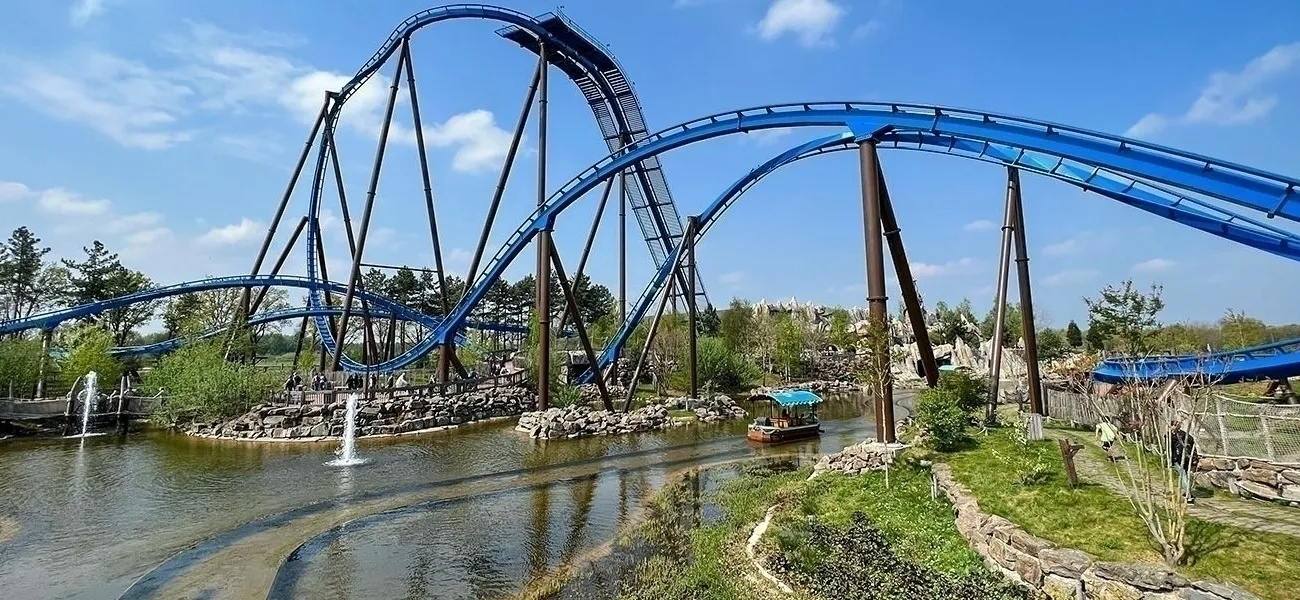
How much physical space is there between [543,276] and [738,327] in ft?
100

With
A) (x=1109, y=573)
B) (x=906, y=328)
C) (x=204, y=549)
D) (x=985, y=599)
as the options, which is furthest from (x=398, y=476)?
(x=906, y=328)

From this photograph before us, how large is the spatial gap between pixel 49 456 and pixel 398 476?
1281 cm

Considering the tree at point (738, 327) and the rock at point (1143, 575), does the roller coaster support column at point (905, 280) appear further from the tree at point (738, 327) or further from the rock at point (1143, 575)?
the tree at point (738, 327)

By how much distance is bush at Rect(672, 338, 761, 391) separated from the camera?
1503 inches

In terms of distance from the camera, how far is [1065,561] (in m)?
6.79

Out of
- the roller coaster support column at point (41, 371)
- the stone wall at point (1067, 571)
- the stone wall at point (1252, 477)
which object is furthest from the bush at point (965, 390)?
the roller coaster support column at point (41, 371)

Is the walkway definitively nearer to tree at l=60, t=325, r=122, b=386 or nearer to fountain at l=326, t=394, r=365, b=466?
fountain at l=326, t=394, r=365, b=466

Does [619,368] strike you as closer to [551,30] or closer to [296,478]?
[551,30]

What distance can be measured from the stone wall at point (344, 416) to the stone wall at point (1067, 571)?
70.2 ft

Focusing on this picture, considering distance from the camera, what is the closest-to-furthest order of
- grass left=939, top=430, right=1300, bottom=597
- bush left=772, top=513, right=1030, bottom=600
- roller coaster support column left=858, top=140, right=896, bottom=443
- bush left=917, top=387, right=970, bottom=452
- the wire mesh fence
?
1. grass left=939, top=430, right=1300, bottom=597
2. bush left=772, top=513, right=1030, bottom=600
3. the wire mesh fence
4. bush left=917, top=387, right=970, bottom=452
5. roller coaster support column left=858, top=140, right=896, bottom=443

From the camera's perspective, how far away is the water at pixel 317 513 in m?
9.33

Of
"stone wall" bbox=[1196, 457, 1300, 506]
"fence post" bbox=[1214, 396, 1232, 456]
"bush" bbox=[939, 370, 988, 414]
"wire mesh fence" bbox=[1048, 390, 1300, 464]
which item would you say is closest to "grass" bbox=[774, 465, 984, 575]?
"wire mesh fence" bbox=[1048, 390, 1300, 464]

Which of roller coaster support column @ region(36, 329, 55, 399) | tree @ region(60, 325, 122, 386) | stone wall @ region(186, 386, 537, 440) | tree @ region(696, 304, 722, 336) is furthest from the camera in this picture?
tree @ region(696, 304, 722, 336)

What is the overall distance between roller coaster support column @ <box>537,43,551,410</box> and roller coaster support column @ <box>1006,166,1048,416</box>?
1592cm
